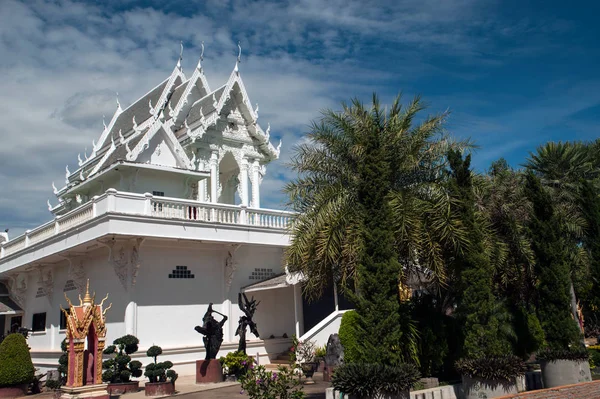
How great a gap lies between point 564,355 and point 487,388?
3.45 m

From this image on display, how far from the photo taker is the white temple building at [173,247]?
19.5 metres

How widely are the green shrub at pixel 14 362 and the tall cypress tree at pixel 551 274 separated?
52.8ft

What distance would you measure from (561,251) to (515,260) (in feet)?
9.88

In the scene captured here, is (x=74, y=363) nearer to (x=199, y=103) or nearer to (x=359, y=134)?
(x=359, y=134)

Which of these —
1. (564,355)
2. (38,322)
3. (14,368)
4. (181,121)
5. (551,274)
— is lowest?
(564,355)

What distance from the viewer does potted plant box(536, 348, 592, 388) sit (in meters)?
13.8

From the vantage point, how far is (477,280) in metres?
12.6

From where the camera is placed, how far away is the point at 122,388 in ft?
54.4

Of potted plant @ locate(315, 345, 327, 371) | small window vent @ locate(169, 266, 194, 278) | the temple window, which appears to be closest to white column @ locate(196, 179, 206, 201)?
small window vent @ locate(169, 266, 194, 278)

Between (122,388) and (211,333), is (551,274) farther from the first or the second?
(122,388)

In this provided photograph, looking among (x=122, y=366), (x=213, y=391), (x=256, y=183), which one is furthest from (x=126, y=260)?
(x=256, y=183)

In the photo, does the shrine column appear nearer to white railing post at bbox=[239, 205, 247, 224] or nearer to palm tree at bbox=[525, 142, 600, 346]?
white railing post at bbox=[239, 205, 247, 224]

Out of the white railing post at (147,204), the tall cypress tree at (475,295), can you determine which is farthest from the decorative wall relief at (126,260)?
the tall cypress tree at (475,295)

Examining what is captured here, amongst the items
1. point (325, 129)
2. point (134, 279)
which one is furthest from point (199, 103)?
point (325, 129)
